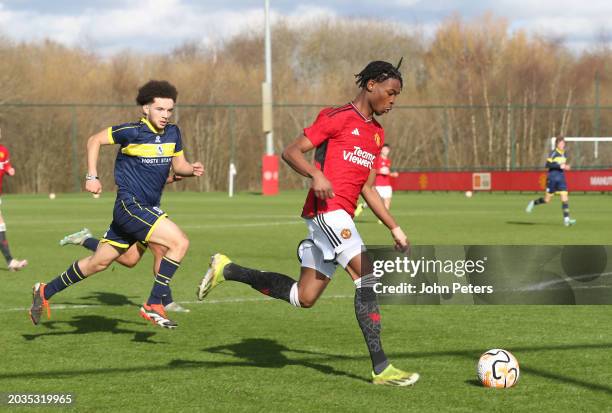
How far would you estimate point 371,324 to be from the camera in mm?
6523

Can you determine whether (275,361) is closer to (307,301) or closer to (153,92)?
(307,301)

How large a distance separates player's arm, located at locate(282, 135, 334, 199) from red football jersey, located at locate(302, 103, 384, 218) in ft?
0.29

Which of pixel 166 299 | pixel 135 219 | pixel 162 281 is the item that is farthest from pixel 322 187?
pixel 166 299

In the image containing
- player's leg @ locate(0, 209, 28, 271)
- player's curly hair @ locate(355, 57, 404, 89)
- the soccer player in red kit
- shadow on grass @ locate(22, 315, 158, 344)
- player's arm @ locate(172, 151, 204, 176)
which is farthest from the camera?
player's leg @ locate(0, 209, 28, 271)

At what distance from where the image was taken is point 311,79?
7894 centimetres

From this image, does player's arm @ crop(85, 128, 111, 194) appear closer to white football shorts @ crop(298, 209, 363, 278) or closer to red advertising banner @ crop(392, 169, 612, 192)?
white football shorts @ crop(298, 209, 363, 278)

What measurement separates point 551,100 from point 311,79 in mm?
24841

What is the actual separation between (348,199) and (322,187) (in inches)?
21.1

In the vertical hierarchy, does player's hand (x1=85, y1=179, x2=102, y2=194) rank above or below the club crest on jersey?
below

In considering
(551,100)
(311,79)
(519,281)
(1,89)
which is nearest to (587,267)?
(519,281)

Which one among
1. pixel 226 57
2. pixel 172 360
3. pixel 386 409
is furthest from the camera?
pixel 226 57

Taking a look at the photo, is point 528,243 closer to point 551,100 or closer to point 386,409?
point 386,409

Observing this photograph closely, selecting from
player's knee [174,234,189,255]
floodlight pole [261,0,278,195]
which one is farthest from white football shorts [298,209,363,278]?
floodlight pole [261,0,278,195]

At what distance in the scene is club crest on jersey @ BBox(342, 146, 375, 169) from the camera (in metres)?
6.68
